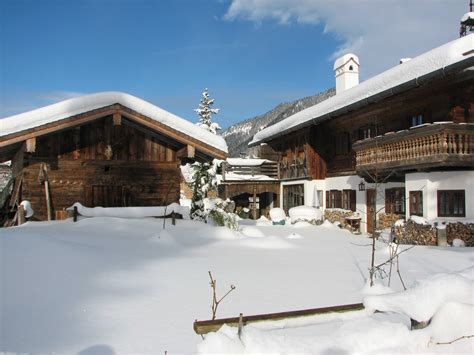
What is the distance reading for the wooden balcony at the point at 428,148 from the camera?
42.1 ft

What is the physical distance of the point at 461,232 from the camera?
44.0 feet

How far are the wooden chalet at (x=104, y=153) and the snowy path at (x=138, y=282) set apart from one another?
5.75ft

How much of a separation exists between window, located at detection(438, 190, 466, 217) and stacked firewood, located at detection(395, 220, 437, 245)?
0.83 metres

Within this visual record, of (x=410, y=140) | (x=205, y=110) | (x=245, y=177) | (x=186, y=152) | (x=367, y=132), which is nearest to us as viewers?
(x=186, y=152)

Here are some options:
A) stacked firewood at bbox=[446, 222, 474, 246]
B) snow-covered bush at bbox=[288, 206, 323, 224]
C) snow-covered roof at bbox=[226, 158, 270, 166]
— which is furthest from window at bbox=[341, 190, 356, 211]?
snow-covered roof at bbox=[226, 158, 270, 166]

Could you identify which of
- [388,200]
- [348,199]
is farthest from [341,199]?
[388,200]

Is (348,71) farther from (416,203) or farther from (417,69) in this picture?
(416,203)

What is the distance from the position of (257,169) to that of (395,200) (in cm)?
1318

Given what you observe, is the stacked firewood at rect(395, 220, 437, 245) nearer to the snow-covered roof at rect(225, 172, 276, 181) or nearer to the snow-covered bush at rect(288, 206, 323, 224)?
the snow-covered bush at rect(288, 206, 323, 224)

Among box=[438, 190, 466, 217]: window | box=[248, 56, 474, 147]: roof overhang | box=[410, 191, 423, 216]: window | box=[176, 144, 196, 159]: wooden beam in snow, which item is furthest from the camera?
box=[410, 191, 423, 216]: window

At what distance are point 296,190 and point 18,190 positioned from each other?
18.5 metres

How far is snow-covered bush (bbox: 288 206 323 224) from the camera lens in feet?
71.6

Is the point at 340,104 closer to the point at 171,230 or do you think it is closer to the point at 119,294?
the point at 171,230

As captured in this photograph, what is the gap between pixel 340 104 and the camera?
19438 mm
